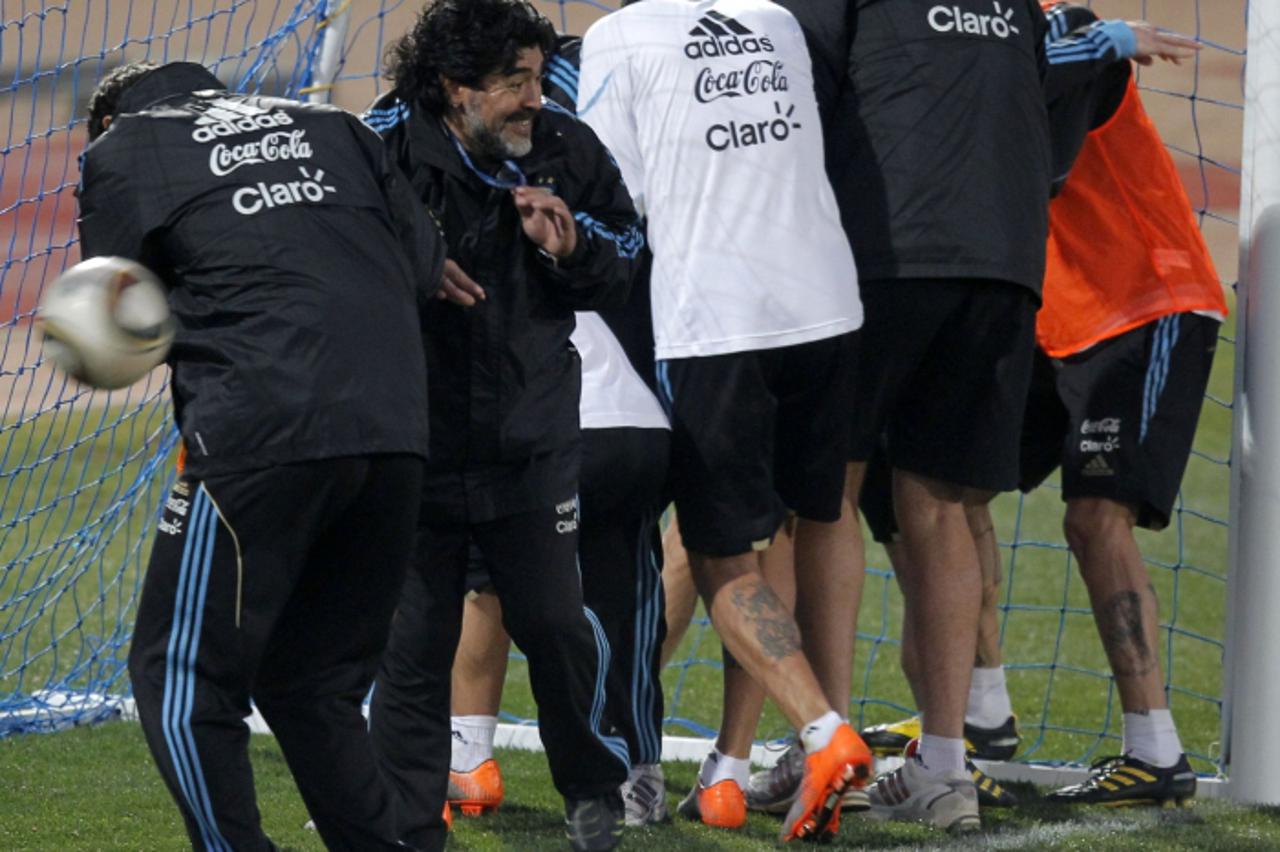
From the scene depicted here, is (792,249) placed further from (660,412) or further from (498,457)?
(498,457)

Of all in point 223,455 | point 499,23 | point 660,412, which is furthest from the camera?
point 660,412

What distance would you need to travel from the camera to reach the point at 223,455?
124 inches

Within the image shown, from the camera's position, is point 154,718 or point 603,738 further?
point 603,738

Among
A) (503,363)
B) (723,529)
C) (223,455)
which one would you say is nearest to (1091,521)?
(723,529)

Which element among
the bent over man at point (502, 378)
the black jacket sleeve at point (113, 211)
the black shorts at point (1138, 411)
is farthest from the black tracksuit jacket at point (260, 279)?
the black shorts at point (1138, 411)

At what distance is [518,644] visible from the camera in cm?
381

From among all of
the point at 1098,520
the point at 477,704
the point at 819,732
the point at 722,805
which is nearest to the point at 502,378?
the point at 819,732

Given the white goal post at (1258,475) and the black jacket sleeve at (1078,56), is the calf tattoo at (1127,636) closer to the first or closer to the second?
the white goal post at (1258,475)

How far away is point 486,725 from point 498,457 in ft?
3.20

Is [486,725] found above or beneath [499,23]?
beneath

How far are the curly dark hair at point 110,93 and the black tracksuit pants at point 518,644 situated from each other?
37.1 inches

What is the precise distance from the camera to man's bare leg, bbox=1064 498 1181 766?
15.4 feet

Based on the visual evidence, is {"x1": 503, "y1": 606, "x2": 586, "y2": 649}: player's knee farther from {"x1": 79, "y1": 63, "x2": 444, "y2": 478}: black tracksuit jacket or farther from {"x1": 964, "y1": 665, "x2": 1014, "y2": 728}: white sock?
{"x1": 964, "y1": 665, "x2": 1014, "y2": 728}: white sock

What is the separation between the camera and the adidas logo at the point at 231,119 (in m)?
3.26
